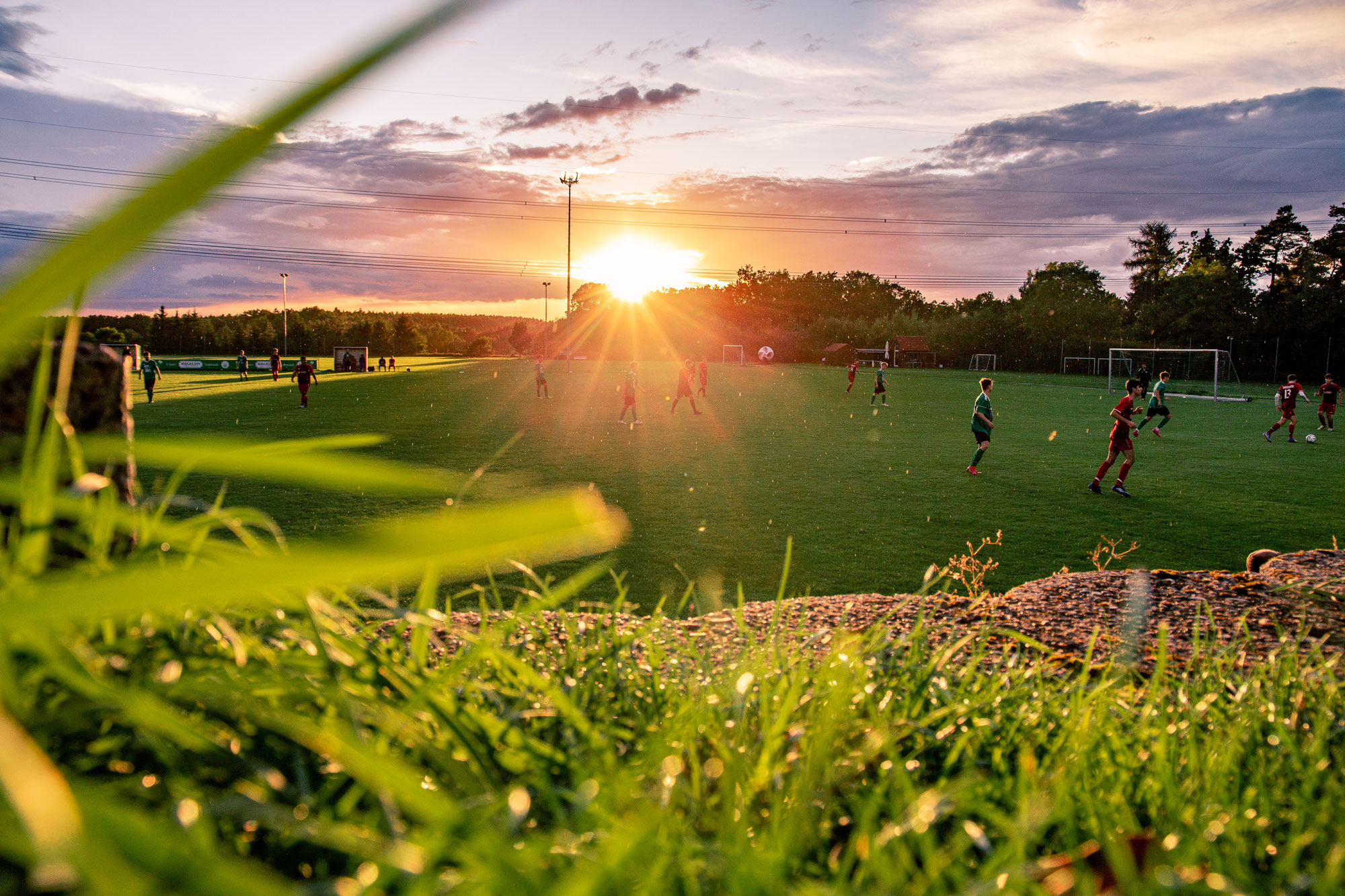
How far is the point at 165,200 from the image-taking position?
15.3 inches

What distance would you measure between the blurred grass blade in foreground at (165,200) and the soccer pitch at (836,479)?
3.23 meters

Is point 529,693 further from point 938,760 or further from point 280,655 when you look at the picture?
point 938,760

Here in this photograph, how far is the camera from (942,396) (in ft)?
139

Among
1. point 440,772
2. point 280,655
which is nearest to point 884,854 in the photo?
point 440,772

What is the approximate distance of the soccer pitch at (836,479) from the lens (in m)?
10.1

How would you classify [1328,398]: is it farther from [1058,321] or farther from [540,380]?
[1058,321]

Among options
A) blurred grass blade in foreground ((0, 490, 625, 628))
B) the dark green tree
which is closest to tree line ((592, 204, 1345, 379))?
the dark green tree

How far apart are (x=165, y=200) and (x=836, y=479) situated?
625 inches

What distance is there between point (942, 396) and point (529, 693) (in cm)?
4302

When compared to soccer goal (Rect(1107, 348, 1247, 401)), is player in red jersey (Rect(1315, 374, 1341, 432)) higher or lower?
lower

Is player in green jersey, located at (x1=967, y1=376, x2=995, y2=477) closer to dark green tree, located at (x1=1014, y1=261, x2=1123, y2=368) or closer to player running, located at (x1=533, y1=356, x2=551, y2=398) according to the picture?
player running, located at (x1=533, y1=356, x2=551, y2=398)

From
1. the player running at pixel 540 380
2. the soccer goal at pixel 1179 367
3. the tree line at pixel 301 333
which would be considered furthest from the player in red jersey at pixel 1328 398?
the tree line at pixel 301 333

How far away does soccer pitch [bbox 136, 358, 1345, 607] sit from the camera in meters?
10.1

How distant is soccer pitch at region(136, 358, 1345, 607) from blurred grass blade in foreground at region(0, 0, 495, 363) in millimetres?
3229
